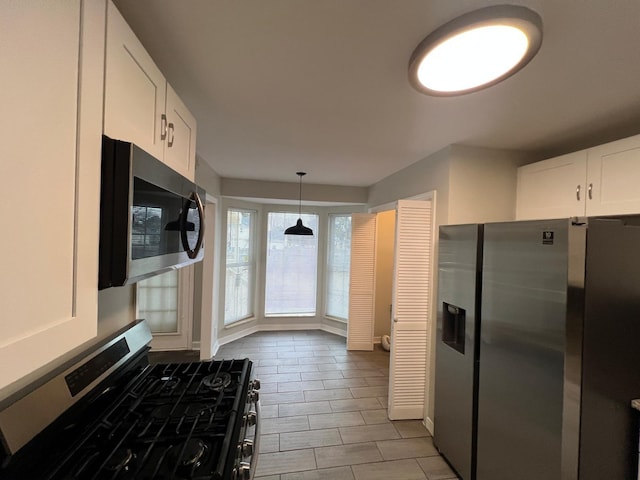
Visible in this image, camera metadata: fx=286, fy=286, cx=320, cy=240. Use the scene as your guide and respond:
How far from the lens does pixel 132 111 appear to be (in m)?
0.95

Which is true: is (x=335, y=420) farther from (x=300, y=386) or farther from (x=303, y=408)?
(x=300, y=386)

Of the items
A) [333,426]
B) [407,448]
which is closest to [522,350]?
[407,448]

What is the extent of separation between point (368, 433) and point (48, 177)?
275cm

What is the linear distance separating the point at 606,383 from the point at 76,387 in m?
2.21

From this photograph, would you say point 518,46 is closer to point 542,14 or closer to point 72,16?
point 542,14

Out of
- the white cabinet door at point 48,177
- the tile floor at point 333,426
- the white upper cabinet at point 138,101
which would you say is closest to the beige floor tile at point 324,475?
the tile floor at point 333,426

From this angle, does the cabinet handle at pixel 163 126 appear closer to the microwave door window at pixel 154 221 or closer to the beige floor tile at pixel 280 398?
the microwave door window at pixel 154 221

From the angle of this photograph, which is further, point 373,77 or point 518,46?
point 373,77

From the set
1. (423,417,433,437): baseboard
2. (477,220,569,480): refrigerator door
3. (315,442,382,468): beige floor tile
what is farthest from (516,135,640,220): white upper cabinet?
(315,442,382,468): beige floor tile

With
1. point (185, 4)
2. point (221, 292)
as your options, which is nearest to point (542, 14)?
point (185, 4)

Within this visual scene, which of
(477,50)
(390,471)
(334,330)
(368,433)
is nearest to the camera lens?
(477,50)

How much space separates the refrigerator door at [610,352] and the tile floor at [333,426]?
1.06m

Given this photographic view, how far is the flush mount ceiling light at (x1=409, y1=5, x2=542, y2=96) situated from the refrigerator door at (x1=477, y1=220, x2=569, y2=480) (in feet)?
2.61

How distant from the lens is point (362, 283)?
14.5 ft
